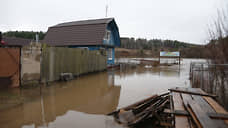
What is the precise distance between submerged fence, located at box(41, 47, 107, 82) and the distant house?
3.45 m

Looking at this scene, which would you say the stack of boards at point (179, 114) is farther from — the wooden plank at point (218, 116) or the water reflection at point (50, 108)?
the water reflection at point (50, 108)

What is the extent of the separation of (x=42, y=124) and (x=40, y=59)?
423cm

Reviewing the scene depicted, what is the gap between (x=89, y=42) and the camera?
15367mm

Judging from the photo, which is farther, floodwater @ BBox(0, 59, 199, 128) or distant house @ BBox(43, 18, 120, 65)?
distant house @ BBox(43, 18, 120, 65)

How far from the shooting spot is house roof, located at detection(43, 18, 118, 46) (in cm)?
1545

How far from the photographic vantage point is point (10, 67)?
5.69m

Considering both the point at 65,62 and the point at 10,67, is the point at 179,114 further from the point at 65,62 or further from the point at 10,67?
the point at 65,62

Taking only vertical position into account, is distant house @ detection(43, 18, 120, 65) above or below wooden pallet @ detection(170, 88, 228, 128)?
above

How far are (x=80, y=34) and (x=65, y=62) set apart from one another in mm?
8708

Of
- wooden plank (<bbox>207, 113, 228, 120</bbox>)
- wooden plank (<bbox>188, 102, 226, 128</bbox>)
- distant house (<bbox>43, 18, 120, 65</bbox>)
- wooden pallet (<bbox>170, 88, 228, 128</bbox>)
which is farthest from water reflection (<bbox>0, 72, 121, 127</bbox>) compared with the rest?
distant house (<bbox>43, 18, 120, 65</bbox>)

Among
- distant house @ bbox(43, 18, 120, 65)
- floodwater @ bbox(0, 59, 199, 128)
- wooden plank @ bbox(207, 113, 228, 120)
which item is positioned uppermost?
distant house @ bbox(43, 18, 120, 65)

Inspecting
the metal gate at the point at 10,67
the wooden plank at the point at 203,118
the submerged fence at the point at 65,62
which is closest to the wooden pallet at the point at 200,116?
the wooden plank at the point at 203,118

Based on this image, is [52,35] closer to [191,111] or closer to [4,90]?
[4,90]

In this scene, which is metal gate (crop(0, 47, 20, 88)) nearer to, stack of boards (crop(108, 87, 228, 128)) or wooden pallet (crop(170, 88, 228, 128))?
stack of boards (crop(108, 87, 228, 128))
